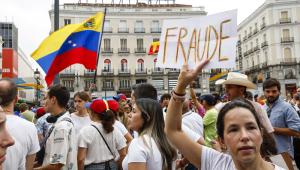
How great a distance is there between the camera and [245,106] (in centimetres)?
174

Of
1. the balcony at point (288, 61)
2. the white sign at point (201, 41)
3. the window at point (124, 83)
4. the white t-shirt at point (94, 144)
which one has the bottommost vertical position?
the white t-shirt at point (94, 144)

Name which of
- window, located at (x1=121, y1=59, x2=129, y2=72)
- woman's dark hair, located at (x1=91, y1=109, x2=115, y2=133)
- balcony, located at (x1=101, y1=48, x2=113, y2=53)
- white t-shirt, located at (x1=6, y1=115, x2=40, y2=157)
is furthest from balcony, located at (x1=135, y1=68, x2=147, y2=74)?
white t-shirt, located at (x1=6, y1=115, x2=40, y2=157)

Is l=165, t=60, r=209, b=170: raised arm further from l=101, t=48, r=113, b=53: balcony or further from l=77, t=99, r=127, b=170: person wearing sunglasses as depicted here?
l=101, t=48, r=113, b=53: balcony

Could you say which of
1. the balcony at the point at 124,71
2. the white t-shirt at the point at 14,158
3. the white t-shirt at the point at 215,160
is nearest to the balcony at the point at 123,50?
the balcony at the point at 124,71

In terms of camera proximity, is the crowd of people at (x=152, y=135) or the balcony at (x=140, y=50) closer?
the crowd of people at (x=152, y=135)

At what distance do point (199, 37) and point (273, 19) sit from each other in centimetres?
4211

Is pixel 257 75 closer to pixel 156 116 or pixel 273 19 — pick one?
pixel 273 19

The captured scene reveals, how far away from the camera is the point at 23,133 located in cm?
247

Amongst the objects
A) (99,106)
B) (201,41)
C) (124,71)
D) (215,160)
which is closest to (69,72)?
(124,71)

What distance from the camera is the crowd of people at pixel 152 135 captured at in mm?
1654

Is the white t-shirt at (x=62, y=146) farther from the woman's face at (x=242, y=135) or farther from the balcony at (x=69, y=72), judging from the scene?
the balcony at (x=69, y=72)

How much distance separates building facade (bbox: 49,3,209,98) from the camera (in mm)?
37750

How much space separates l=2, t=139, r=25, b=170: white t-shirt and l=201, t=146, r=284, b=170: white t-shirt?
5.25 ft

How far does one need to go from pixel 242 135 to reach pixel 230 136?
0.08 m
